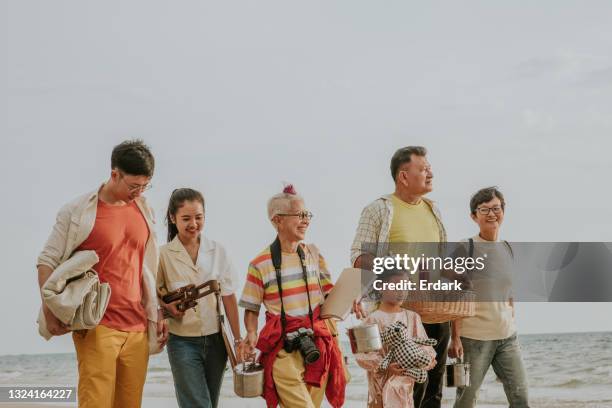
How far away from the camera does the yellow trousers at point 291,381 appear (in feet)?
16.5

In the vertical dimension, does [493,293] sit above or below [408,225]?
below

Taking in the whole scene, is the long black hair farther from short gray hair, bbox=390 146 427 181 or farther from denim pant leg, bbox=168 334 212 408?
short gray hair, bbox=390 146 427 181

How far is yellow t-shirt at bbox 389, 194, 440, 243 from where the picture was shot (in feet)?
19.4

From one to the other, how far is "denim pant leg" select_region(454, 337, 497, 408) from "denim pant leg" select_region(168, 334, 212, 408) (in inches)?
71.8

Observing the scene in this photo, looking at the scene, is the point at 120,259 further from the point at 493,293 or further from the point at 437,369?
the point at 493,293

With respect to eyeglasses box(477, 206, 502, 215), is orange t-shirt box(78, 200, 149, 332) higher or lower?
lower

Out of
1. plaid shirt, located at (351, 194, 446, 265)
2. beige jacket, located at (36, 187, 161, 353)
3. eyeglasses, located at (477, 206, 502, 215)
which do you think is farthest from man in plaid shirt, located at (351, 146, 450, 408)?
beige jacket, located at (36, 187, 161, 353)

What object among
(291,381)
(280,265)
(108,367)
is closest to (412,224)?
(280,265)

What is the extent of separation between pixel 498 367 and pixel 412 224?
1.21 meters

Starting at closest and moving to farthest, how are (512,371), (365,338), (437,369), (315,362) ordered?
(315,362) → (365,338) → (437,369) → (512,371)

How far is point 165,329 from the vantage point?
16.6 ft

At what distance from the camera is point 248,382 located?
4.99 m

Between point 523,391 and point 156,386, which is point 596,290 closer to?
point 523,391
